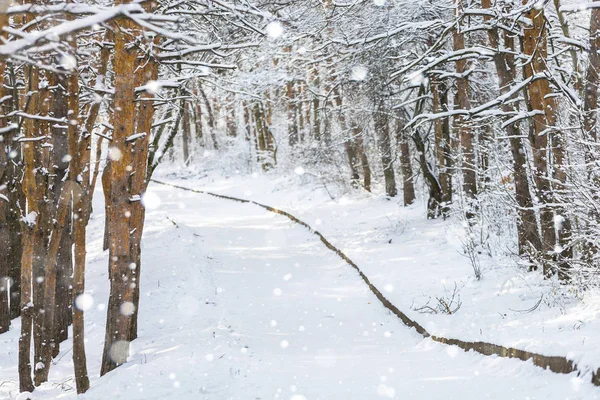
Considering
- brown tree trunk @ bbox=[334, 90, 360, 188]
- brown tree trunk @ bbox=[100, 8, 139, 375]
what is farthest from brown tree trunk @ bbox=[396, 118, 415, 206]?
brown tree trunk @ bbox=[100, 8, 139, 375]

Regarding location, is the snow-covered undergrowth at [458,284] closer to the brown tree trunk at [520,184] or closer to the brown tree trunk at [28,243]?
the brown tree trunk at [520,184]

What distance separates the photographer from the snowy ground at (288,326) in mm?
6188

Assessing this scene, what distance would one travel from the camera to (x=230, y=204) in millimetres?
28656

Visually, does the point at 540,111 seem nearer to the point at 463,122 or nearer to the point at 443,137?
the point at 463,122

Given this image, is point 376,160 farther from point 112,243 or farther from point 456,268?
point 112,243

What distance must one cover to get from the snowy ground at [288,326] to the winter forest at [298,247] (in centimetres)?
5

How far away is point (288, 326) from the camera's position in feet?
32.7

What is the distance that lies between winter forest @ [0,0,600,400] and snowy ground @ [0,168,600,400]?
55 mm

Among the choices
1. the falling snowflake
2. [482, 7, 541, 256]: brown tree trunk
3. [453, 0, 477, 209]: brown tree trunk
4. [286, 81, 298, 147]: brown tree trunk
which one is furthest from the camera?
[286, 81, 298, 147]: brown tree trunk

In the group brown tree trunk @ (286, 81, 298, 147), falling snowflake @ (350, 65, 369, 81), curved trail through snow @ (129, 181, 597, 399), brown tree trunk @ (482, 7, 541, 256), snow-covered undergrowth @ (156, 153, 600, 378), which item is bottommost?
curved trail through snow @ (129, 181, 597, 399)

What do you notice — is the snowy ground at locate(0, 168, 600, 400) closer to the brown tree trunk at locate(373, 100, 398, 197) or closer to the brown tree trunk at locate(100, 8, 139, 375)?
the brown tree trunk at locate(100, 8, 139, 375)

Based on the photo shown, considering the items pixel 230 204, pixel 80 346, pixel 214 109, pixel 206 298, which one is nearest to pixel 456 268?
pixel 206 298

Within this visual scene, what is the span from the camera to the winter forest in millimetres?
6246

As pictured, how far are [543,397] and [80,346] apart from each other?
6015 millimetres
